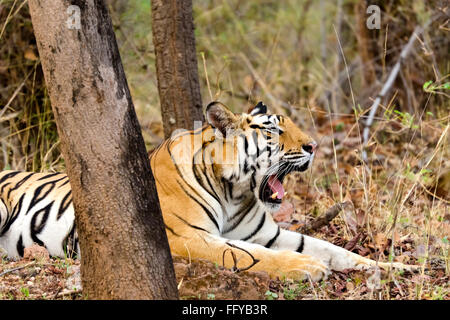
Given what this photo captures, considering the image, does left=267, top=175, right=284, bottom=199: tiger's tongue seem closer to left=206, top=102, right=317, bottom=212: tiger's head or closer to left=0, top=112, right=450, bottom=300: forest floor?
left=206, top=102, right=317, bottom=212: tiger's head

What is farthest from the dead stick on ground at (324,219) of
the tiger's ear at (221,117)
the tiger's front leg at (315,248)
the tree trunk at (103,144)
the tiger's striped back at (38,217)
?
the tree trunk at (103,144)

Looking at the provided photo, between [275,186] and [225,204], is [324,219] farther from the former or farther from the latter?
[225,204]

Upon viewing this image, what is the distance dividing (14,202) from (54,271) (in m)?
0.92

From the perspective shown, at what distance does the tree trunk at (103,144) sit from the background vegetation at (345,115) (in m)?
0.96

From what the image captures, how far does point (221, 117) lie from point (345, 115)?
3.68m

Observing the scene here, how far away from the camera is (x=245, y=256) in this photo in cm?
360

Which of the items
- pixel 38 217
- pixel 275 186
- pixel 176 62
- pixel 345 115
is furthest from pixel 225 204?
pixel 345 115

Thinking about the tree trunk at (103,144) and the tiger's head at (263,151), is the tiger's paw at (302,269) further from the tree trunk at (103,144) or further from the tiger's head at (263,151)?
the tree trunk at (103,144)

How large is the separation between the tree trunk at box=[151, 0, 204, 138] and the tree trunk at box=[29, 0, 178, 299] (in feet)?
7.12

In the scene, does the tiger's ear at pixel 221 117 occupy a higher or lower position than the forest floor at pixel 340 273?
higher

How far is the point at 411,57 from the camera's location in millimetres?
8180

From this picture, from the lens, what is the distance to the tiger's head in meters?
3.96

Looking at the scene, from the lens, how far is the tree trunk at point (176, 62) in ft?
16.1
